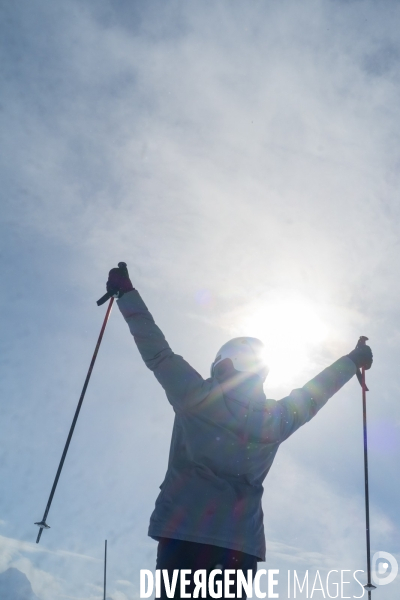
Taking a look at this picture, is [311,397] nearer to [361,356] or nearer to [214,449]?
[214,449]

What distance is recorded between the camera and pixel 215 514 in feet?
12.6

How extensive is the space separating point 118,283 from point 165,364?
1329 mm

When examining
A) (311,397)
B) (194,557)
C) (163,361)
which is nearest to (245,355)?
(311,397)

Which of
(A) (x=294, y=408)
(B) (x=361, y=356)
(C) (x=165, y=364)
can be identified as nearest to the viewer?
(C) (x=165, y=364)

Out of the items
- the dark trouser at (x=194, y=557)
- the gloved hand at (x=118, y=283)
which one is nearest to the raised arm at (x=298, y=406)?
the dark trouser at (x=194, y=557)

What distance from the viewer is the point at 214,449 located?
4082 mm

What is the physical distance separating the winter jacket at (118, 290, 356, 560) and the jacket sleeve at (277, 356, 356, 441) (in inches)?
0.4

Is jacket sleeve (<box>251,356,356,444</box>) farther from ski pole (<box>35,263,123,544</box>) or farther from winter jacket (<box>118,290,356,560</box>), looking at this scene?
ski pole (<box>35,263,123,544</box>)

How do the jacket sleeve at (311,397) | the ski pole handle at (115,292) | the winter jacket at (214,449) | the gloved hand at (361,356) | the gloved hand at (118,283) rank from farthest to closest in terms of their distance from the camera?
the gloved hand at (361,356), the ski pole handle at (115,292), the gloved hand at (118,283), the jacket sleeve at (311,397), the winter jacket at (214,449)

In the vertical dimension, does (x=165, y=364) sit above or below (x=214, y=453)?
above

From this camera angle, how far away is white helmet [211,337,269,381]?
492 centimetres

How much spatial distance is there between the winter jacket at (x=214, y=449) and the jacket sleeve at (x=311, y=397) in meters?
0.01

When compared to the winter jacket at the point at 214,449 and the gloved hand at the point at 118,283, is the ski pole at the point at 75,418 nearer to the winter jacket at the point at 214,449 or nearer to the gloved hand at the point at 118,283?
the gloved hand at the point at 118,283

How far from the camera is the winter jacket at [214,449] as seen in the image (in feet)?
12.6
